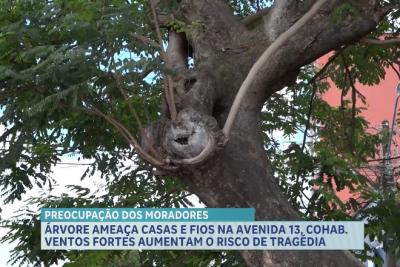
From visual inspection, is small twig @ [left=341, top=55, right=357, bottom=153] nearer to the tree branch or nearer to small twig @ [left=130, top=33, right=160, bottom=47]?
the tree branch

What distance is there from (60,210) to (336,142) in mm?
3194

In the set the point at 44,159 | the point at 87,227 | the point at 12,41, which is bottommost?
the point at 87,227

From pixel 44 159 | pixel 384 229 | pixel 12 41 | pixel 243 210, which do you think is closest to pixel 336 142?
pixel 384 229

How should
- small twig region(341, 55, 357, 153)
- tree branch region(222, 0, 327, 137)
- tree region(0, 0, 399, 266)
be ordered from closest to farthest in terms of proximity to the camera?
tree region(0, 0, 399, 266)
tree branch region(222, 0, 327, 137)
small twig region(341, 55, 357, 153)

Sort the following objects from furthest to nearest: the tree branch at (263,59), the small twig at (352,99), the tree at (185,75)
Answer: the small twig at (352,99) → the tree branch at (263,59) → the tree at (185,75)

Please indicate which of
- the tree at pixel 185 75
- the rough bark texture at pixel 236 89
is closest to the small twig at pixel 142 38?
the tree at pixel 185 75

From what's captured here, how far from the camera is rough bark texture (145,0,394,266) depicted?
143 inches

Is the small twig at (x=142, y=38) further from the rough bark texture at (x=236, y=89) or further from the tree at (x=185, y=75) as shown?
the rough bark texture at (x=236, y=89)

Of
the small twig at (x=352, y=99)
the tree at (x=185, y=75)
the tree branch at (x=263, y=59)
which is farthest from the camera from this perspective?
the small twig at (x=352, y=99)

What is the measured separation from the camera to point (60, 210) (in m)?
5.11

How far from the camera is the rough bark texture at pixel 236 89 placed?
12.0 feet

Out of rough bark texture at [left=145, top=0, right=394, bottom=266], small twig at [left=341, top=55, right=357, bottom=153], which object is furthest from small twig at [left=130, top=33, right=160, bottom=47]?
small twig at [left=341, top=55, right=357, bottom=153]

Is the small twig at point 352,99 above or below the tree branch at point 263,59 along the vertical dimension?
above

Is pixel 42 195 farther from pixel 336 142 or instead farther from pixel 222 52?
pixel 336 142
